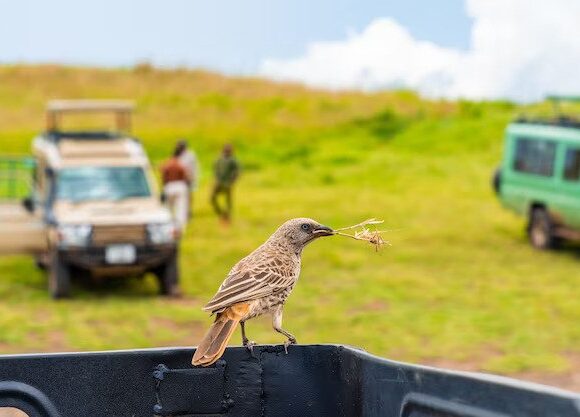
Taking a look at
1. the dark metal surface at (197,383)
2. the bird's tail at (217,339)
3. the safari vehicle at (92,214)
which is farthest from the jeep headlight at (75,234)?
the dark metal surface at (197,383)

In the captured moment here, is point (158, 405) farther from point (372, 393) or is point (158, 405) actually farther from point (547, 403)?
point (547, 403)

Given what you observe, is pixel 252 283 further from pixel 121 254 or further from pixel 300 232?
pixel 121 254

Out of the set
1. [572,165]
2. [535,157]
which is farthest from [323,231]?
[535,157]

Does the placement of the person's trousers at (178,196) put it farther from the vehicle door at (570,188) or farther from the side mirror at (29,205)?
the vehicle door at (570,188)

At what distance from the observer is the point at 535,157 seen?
22344mm

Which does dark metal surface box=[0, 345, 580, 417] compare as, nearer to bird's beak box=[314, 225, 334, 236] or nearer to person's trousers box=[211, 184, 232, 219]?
bird's beak box=[314, 225, 334, 236]

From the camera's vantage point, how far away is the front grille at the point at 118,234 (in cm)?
1636

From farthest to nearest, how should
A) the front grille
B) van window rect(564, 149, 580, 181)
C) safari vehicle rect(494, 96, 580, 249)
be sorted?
safari vehicle rect(494, 96, 580, 249), van window rect(564, 149, 580, 181), the front grille

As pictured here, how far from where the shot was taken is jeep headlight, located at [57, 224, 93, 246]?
1638 centimetres

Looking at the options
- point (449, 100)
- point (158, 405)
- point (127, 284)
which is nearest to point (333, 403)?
point (158, 405)

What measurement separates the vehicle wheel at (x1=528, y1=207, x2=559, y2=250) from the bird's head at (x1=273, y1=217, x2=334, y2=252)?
17.8 metres

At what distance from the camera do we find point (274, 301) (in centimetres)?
462

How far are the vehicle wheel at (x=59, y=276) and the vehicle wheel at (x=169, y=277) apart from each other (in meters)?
1.21

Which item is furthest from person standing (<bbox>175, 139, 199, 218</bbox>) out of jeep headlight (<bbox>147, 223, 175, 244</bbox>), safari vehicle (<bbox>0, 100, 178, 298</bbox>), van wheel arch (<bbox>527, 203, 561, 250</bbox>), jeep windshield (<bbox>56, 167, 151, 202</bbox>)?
jeep headlight (<bbox>147, 223, 175, 244</bbox>)
